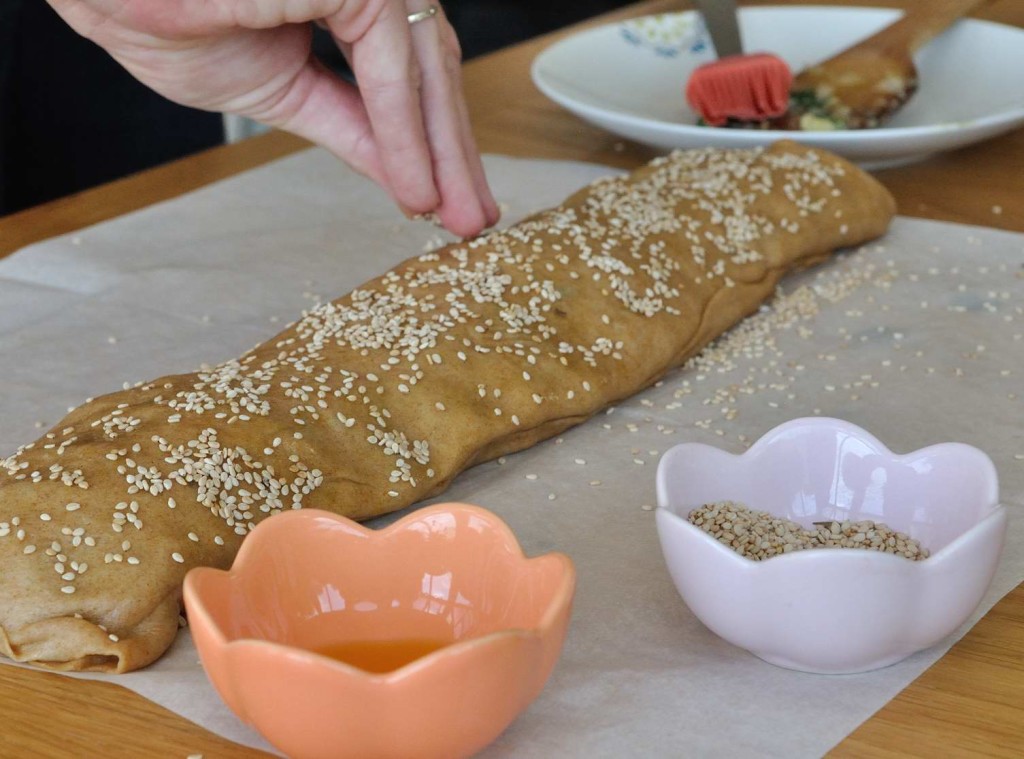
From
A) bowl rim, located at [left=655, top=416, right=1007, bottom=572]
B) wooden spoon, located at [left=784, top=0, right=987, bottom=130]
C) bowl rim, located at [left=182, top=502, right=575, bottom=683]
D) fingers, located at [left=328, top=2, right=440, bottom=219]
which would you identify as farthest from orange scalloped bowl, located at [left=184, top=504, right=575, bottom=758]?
wooden spoon, located at [left=784, top=0, right=987, bottom=130]

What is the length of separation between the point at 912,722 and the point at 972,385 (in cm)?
68

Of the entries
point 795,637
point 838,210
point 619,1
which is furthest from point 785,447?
point 619,1

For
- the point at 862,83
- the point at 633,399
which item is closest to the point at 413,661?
the point at 633,399

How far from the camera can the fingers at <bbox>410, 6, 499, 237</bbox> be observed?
1.56 meters

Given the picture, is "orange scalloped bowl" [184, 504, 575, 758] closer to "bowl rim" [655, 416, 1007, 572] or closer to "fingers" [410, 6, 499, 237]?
"bowl rim" [655, 416, 1007, 572]

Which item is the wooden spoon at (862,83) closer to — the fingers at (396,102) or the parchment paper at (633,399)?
the parchment paper at (633,399)

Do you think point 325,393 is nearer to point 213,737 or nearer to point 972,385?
point 213,737

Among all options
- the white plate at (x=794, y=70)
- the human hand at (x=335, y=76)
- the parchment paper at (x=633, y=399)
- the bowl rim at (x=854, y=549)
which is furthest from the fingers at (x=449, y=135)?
the bowl rim at (x=854, y=549)

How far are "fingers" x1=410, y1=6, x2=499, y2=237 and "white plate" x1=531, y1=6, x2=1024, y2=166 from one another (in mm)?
528

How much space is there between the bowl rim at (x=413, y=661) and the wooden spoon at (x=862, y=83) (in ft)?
4.48

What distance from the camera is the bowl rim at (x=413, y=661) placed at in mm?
813

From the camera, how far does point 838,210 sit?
1857mm

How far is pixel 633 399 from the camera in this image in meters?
1.53

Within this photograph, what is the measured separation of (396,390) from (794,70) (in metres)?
1.51
